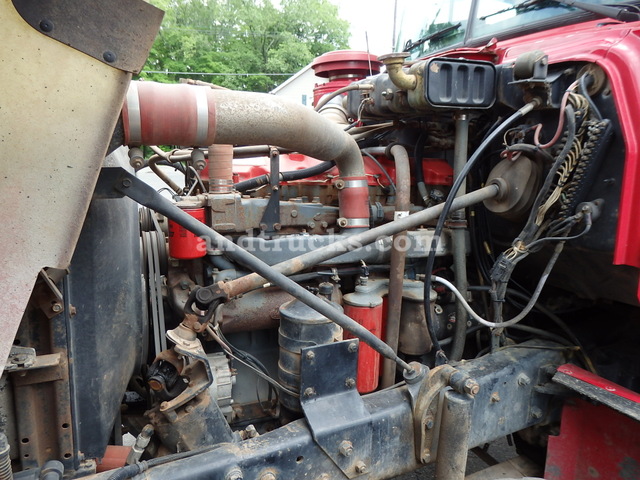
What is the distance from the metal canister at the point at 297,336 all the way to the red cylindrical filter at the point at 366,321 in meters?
0.20

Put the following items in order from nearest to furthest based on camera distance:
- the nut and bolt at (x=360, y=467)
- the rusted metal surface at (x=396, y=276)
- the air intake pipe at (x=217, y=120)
Answer: the air intake pipe at (x=217, y=120) → the nut and bolt at (x=360, y=467) → the rusted metal surface at (x=396, y=276)

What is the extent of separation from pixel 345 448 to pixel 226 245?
2.45 ft

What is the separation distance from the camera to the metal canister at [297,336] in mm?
1542

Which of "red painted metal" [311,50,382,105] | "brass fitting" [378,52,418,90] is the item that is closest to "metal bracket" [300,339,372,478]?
"brass fitting" [378,52,418,90]

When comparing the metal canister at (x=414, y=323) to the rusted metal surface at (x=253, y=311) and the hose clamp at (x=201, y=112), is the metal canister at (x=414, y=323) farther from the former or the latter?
the hose clamp at (x=201, y=112)

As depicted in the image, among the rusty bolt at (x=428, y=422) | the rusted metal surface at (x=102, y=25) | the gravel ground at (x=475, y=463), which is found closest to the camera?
the rusted metal surface at (x=102, y=25)

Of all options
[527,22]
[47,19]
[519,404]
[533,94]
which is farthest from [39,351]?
[527,22]

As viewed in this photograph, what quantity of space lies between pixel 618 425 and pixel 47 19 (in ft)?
7.09

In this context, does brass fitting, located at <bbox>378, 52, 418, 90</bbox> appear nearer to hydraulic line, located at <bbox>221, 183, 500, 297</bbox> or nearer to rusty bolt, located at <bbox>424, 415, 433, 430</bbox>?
hydraulic line, located at <bbox>221, 183, 500, 297</bbox>

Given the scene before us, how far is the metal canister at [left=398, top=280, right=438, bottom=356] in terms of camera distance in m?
1.91

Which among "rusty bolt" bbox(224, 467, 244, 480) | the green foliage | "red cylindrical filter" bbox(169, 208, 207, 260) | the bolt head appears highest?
the green foliage

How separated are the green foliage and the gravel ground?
15.5 metres

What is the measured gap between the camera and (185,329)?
4.71ft

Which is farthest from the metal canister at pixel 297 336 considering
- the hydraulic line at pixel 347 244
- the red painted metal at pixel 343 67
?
the red painted metal at pixel 343 67
